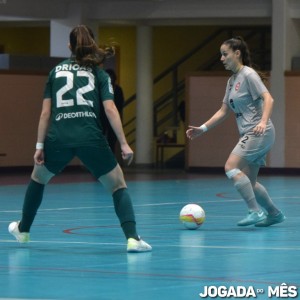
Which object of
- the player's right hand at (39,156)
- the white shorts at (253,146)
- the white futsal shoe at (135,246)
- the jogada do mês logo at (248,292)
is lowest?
the white futsal shoe at (135,246)

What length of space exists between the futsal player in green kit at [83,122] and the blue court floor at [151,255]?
1.80 ft

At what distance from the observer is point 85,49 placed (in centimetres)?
1041

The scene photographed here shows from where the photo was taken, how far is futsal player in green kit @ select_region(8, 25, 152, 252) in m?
10.3

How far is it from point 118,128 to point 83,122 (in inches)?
16.1

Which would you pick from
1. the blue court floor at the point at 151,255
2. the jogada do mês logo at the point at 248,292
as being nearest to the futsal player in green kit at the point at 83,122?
the blue court floor at the point at 151,255

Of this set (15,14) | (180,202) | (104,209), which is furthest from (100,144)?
(15,14)

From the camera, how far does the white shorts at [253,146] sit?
42.2 ft

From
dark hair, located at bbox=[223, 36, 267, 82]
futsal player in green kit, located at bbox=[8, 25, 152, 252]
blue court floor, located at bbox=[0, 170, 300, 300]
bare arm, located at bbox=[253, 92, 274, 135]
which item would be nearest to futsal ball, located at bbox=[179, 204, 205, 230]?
blue court floor, located at bbox=[0, 170, 300, 300]

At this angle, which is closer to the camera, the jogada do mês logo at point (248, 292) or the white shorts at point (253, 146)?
the jogada do mês logo at point (248, 292)

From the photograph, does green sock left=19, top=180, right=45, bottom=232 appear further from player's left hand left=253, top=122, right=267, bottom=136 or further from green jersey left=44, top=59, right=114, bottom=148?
player's left hand left=253, top=122, right=267, bottom=136

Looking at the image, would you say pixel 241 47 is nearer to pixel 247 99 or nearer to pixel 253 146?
pixel 247 99

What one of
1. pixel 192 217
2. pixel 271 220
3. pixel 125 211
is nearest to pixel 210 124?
pixel 192 217

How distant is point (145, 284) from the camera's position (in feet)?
27.5

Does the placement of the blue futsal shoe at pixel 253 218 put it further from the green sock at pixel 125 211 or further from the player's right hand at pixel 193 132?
the green sock at pixel 125 211
